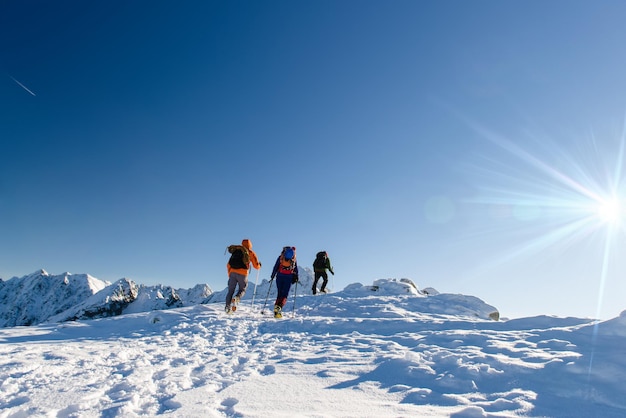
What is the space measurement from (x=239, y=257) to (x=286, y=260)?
1877mm

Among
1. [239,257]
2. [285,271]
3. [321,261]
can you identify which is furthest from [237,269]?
[321,261]

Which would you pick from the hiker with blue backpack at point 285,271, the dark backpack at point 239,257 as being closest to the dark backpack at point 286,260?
the hiker with blue backpack at point 285,271

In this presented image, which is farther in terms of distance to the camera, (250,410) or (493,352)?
(493,352)

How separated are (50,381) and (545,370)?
730cm

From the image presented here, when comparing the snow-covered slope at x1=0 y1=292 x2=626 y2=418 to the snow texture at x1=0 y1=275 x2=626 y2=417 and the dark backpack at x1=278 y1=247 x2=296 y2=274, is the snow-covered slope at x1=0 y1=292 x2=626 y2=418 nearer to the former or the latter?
the snow texture at x1=0 y1=275 x2=626 y2=417

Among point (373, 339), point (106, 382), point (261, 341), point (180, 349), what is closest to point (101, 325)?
point (180, 349)

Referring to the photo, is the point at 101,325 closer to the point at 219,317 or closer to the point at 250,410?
the point at 219,317

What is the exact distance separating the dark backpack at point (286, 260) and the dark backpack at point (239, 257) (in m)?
1.36

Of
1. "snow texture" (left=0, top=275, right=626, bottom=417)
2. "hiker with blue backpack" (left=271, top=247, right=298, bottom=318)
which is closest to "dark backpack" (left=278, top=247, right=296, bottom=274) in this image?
"hiker with blue backpack" (left=271, top=247, right=298, bottom=318)

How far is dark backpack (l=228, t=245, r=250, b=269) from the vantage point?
1301 centimetres

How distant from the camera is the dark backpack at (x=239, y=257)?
1301 cm

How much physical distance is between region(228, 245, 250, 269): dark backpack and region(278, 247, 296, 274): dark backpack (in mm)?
1356

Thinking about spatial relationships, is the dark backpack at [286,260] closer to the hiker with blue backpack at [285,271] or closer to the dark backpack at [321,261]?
the hiker with blue backpack at [285,271]

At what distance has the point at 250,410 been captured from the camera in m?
3.69
